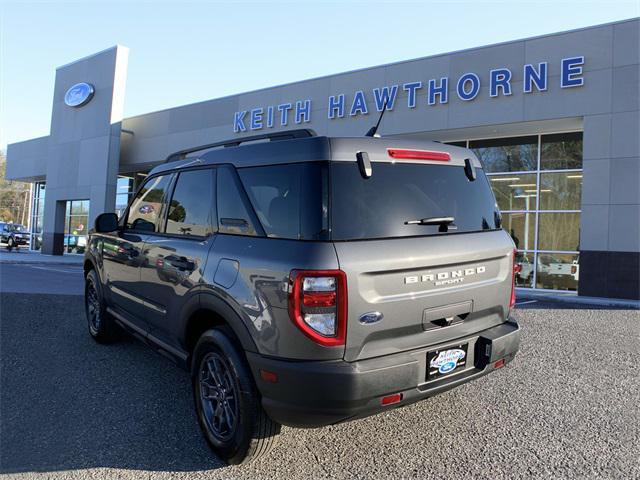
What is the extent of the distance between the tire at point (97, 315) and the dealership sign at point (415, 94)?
9.37m

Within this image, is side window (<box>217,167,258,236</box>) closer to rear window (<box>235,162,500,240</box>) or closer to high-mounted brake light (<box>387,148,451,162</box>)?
rear window (<box>235,162,500,240</box>)

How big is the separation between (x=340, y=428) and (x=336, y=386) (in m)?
1.12

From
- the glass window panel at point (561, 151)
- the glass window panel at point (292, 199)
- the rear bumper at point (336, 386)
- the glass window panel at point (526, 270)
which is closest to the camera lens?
the rear bumper at point (336, 386)

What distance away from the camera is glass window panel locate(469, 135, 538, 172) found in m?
13.5

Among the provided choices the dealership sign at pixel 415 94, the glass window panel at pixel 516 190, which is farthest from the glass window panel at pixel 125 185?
the glass window panel at pixel 516 190

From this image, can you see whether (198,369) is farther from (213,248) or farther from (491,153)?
(491,153)

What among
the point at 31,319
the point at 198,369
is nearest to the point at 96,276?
the point at 31,319

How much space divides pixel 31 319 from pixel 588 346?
25.2ft

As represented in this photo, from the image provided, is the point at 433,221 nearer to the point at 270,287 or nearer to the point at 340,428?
the point at 270,287

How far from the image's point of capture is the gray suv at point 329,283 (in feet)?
7.72

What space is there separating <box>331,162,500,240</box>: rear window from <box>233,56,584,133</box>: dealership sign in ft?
32.3

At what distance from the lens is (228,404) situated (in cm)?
281

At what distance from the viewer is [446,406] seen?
→ 3.61 meters

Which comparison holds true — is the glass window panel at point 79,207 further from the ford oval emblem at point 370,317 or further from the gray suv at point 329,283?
the ford oval emblem at point 370,317
